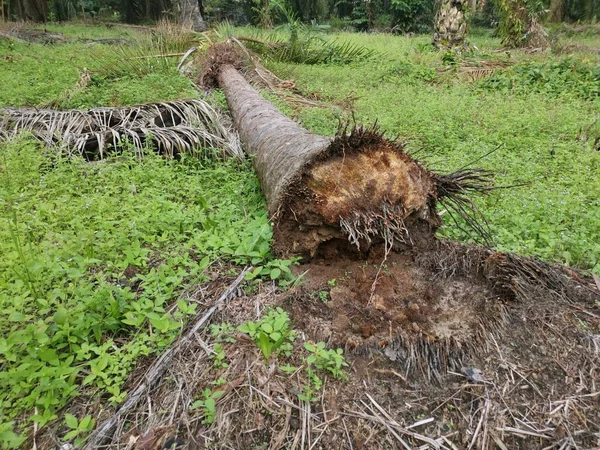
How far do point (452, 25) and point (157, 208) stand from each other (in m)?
10.5

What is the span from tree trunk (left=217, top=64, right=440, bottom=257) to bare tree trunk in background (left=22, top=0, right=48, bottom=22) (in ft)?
71.6

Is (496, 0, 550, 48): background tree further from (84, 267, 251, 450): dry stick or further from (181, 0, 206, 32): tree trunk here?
(84, 267, 251, 450): dry stick

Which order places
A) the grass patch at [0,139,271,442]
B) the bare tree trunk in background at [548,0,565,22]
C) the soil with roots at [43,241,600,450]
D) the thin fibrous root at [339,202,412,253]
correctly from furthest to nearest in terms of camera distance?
1. the bare tree trunk in background at [548,0,565,22]
2. the thin fibrous root at [339,202,412,253]
3. the grass patch at [0,139,271,442]
4. the soil with roots at [43,241,600,450]

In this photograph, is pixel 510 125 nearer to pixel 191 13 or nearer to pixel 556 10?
pixel 191 13

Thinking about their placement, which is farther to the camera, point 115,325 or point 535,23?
point 535,23

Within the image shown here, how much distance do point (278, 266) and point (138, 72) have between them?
6.66 meters

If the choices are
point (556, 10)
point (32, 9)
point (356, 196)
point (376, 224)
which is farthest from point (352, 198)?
point (556, 10)

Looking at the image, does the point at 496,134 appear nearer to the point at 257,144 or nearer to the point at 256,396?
the point at 257,144

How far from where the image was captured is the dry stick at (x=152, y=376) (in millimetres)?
1508

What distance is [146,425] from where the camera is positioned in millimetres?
1548

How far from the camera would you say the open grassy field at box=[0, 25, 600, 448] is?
1.77 meters

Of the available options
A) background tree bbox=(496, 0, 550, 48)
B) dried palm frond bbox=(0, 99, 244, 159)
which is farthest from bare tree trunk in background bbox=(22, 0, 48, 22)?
background tree bbox=(496, 0, 550, 48)

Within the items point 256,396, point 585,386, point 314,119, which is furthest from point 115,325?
point 314,119

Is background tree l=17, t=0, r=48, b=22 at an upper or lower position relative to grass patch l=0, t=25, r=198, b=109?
upper
